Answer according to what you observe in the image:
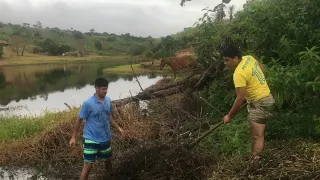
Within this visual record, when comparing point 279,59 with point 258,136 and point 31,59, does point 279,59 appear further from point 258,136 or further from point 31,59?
point 31,59

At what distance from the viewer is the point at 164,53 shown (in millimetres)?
18938

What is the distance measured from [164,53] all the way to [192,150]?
1396 centimetres

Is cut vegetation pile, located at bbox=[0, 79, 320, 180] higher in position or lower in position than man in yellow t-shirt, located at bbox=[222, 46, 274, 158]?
lower

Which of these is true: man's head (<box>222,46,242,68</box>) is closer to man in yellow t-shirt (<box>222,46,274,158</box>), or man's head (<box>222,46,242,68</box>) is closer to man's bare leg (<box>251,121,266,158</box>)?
man in yellow t-shirt (<box>222,46,274,158</box>)

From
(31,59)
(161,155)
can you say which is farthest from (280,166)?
(31,59)

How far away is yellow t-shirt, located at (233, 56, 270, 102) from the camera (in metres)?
4.66

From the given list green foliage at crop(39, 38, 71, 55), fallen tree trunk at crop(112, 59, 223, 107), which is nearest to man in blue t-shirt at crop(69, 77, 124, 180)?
fallen tree trunk at crop(112, 59, 223, 107)

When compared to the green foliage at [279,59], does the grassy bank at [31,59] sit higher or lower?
lower

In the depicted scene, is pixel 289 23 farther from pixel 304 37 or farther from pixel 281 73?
pixel 281 73

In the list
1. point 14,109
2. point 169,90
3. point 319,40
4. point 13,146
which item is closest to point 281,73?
point 319,40

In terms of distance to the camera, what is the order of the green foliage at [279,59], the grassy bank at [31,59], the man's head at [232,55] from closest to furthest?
the man's head at [232,55], the green foliage at [279,59], the grassy bank at [31,59]

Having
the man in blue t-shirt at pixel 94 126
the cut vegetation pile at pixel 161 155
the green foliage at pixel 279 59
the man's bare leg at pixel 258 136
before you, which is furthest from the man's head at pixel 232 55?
the man in blue t-shirt at pixel 94 126

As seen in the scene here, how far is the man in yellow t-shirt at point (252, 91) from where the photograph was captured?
4645 mm

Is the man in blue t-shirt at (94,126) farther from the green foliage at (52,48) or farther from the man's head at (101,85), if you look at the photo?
the green foliage at (52,48)
